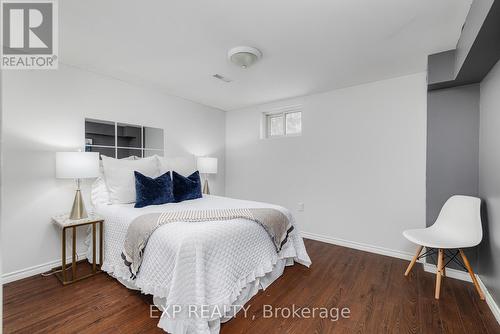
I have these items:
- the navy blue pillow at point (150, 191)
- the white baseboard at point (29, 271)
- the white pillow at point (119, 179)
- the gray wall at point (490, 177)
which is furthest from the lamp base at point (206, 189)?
the gray wall at point (490, 177)

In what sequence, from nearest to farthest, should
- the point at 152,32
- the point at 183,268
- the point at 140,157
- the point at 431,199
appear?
1. the point at 183,268
2. the point at 152,32
3. the point at 431,199
4. the point at 140,157

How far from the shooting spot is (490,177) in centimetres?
204

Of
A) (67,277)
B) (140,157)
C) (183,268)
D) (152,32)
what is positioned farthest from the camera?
(140,157)

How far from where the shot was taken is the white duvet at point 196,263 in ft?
5.34

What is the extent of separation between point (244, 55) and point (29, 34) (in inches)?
71.5

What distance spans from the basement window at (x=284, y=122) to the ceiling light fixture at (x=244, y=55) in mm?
1602

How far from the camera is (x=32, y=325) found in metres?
1.73

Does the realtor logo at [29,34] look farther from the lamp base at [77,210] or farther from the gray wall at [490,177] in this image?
the gray wall at [490,177]

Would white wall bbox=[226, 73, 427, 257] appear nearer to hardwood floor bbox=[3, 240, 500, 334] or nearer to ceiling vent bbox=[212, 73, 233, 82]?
hardwood floor bbox=[3, 240, 500, 334]

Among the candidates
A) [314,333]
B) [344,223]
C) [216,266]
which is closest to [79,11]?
[216,266]

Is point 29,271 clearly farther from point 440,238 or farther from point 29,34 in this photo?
point 440,238

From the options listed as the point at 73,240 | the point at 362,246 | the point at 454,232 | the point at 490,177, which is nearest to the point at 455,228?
the point at 454,232

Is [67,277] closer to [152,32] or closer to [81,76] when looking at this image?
[81,76]

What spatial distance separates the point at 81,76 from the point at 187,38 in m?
1.46
